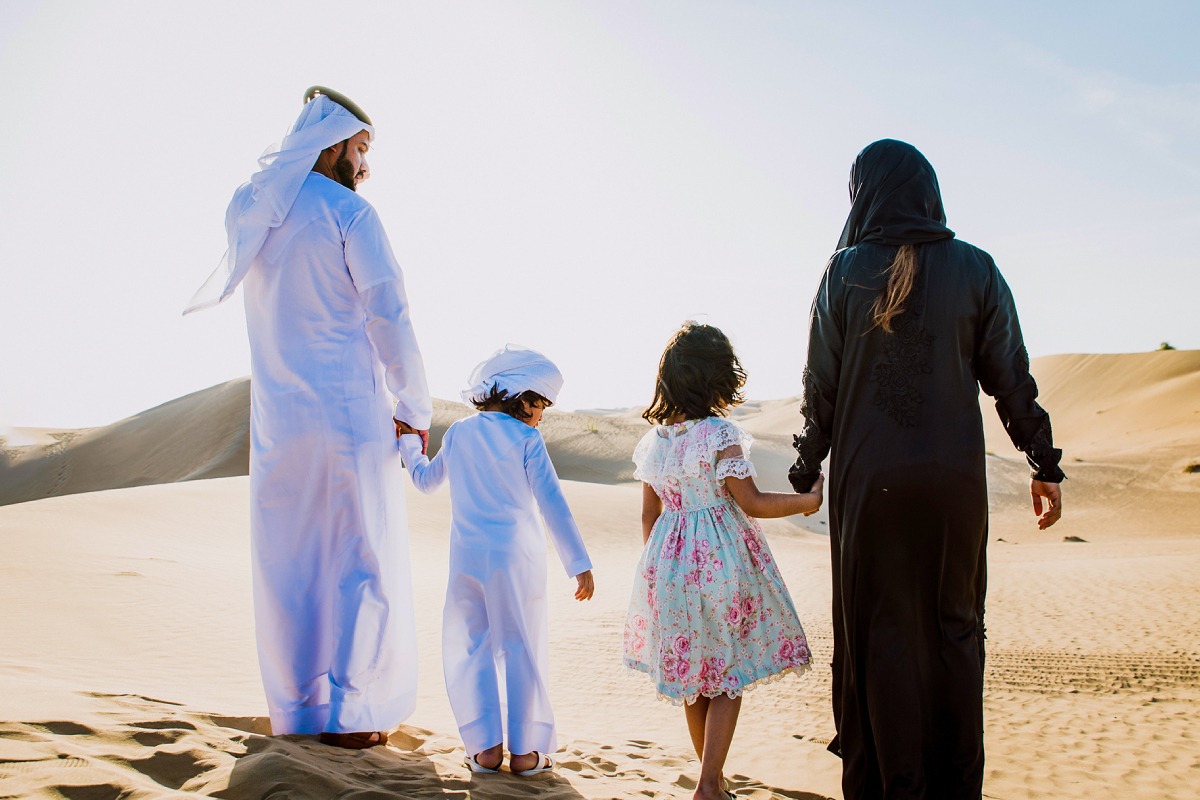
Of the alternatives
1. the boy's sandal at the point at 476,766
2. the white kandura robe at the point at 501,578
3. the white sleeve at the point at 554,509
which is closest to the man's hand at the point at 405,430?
the white kandura robe at the point at 501,578

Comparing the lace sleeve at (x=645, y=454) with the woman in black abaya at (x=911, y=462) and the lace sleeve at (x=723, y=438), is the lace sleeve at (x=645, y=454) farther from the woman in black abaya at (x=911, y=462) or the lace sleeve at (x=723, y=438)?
the woman in black abaya at (x=911, y=462)

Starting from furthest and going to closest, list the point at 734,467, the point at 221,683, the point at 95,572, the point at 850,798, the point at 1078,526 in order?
the point at 1078,526
the point at 95,572
the point at 221,683
the point at 734,467
the point at 850,798

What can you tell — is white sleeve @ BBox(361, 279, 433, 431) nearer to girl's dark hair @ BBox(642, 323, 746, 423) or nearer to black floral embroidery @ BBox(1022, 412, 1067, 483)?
girl's dark hair @ BBox(642, 323, 746, 423)

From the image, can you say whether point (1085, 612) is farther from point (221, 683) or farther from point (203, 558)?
point (203, 558)

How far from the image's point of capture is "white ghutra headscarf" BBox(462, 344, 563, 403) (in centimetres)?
419

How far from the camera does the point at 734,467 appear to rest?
12.1ft

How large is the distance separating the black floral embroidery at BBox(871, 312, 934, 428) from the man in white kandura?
6.34 ft

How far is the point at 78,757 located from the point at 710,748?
2144 mm

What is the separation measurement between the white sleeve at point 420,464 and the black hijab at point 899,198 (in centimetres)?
203

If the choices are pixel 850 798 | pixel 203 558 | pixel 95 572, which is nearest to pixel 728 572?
pixel 850 798

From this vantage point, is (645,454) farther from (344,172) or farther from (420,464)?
(344,172)

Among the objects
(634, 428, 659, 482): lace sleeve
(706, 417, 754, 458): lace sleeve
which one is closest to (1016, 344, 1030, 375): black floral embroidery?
(706, 417, 754, 458): lace sleeve

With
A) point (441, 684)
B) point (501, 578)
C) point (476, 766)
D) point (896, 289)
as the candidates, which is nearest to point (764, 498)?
point (896, 289)

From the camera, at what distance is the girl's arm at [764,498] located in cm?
354
